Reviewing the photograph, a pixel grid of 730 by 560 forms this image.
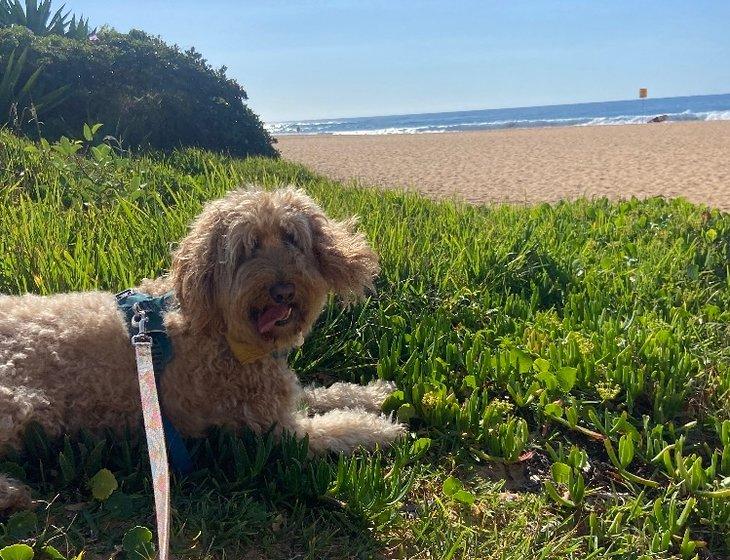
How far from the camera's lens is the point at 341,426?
3.29m

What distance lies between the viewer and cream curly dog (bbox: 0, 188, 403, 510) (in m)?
2.75

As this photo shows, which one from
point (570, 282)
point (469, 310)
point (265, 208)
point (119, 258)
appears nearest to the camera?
point (265, 208)

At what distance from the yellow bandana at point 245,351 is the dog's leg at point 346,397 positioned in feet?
2.46

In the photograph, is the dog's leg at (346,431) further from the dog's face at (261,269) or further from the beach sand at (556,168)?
the beach sand at (556,168)

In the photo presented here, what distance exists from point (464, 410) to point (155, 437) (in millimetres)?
1734

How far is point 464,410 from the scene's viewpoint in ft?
10.8

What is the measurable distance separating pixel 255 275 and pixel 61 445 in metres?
1.13

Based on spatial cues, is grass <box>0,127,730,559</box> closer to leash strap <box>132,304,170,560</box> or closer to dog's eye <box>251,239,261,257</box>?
leash strap <box>132,304,170,560</box>

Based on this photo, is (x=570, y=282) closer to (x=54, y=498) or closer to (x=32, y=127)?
(x=54, y=498)

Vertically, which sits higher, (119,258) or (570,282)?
(119,258)

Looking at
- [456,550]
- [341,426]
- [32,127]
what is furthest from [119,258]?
[32,127]

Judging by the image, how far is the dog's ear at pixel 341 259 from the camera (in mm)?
3008

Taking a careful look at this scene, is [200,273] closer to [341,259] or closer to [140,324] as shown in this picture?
[140,324]

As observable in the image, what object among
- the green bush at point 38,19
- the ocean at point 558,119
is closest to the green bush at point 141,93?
the green bush at point 38,19
